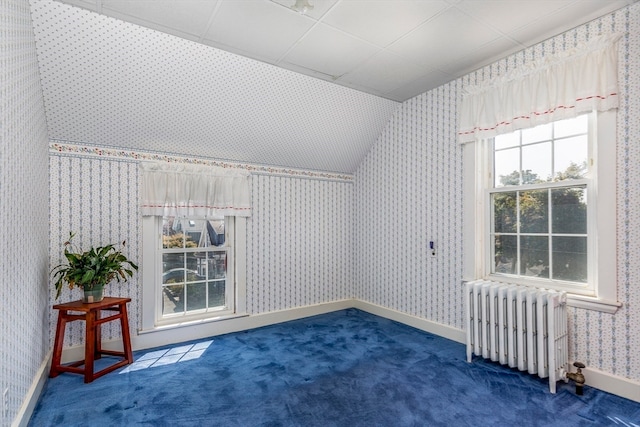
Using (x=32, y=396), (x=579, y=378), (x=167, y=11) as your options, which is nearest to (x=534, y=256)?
(x=579, y=378)

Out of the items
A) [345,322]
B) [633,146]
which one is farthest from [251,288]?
[633,146]

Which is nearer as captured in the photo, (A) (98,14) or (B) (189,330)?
(A) (98,14)

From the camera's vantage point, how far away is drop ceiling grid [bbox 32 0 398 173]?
7.48ft

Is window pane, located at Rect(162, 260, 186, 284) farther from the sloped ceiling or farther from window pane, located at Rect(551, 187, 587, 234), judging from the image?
window pane, located at Rect(551, 187, 587, 234)

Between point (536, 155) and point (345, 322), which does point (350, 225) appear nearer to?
point (345, 322)

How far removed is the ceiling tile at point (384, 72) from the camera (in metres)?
2.82

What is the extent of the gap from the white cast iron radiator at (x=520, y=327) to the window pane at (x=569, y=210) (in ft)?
1.74

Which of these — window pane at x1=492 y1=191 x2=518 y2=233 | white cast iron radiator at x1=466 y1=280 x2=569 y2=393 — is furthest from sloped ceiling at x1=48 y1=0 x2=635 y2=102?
white cast iron radiator at x1=466 y1=280 x2=569 y2=393

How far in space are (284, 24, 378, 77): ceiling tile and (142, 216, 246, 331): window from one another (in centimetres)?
191

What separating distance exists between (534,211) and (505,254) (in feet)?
1.56

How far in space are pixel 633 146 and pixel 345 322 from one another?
3118mm

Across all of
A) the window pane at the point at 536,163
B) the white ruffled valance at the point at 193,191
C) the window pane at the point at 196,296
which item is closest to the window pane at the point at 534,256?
the window pane at the point at 536,163

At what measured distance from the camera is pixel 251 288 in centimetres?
380

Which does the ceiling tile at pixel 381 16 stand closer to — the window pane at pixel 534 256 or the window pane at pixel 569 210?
the window pane at pixel 569 210
